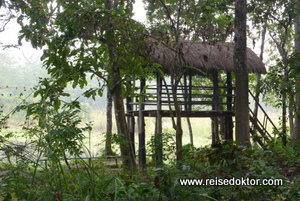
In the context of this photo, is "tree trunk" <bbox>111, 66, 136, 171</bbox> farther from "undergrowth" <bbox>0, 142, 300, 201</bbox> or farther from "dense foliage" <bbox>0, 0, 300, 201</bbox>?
"undergrowth" <bbox>0, 142, 300, 201</bbox>

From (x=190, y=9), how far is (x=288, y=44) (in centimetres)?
842

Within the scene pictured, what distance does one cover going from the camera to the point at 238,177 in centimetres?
195

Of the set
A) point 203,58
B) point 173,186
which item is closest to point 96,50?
point 173,186

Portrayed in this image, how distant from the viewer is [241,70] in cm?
698

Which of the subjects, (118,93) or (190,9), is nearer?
(118,93)

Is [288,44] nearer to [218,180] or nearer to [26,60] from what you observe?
[218,180]

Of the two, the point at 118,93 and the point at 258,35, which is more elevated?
the point at 258,35

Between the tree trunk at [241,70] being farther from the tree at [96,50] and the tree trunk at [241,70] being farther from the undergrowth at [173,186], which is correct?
the undergrowth at [173,186]

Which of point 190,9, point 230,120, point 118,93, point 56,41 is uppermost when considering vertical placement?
point 190,9

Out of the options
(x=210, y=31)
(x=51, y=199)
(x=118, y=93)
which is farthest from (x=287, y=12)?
(x=51, y=199)

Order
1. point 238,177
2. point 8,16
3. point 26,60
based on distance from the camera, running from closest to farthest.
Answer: point 238,177
point 8,16
point 26,60

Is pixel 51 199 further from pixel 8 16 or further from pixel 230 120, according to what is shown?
pixel 230 120

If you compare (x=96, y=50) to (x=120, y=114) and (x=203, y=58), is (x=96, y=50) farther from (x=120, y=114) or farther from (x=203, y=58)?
(x=203, y=58)

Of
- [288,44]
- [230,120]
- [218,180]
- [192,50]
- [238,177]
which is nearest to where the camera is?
[238,177]
